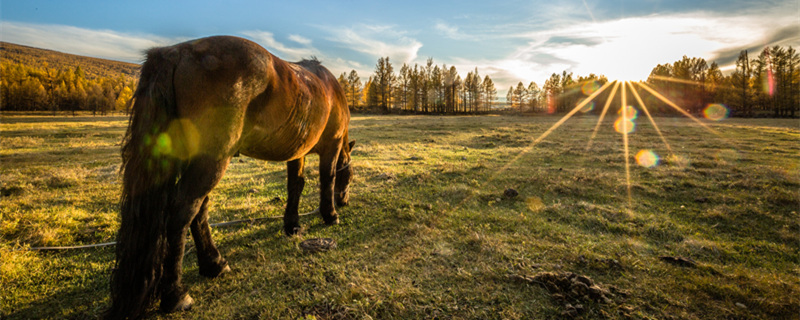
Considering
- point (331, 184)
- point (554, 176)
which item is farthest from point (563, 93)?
point (331, 184)

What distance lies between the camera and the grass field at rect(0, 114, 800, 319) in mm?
2748

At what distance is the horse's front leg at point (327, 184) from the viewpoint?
4.73 meters

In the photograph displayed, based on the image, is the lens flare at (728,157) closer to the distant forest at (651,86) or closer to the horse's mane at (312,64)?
the horse's mane at (312,64)

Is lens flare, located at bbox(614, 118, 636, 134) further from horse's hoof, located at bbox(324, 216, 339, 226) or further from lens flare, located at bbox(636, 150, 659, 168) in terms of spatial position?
horse's hoof, located at bbox(324, 216, 339, 226)

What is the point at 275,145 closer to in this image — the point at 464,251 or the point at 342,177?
the point at 342,177

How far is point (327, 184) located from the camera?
4777mm

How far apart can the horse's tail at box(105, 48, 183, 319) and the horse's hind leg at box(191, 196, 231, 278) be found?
21.6 inches

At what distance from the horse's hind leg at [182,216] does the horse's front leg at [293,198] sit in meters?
1.77

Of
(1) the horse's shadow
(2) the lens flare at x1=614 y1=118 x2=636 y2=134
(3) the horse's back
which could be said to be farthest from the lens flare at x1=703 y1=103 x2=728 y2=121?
(1) the horse's shadow

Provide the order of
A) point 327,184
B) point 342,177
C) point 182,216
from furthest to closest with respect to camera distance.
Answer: point 342,177
point 327,184
point 182,216

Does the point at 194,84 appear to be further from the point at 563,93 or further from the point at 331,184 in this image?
the point at 563,93

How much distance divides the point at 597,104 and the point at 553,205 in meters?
78.9

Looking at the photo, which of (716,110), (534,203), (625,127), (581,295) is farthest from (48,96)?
(716,110)

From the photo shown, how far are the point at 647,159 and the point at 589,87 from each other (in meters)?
76.6
